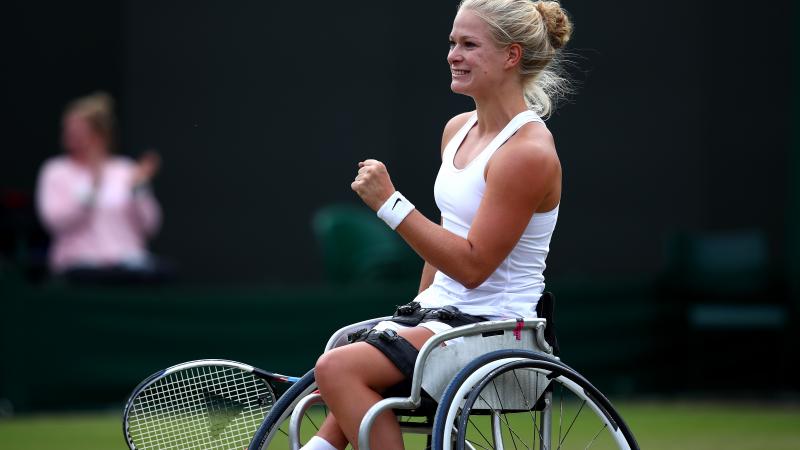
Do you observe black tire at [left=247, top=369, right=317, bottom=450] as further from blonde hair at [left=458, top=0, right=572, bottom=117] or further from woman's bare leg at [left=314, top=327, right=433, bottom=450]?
blonde hair at [left=458, top=0, right=572, bottom=117]

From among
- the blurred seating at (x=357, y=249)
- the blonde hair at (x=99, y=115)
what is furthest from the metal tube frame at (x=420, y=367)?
the blonde hair at (x=99, y=115)

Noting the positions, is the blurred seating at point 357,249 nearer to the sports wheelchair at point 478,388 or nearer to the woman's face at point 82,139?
the woman's face at point 82,139

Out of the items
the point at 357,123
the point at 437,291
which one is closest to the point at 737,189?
the point at 357,123

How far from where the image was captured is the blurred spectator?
8.34 meters

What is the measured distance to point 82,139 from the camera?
332 inches

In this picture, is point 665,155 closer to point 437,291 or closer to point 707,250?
point 707,250

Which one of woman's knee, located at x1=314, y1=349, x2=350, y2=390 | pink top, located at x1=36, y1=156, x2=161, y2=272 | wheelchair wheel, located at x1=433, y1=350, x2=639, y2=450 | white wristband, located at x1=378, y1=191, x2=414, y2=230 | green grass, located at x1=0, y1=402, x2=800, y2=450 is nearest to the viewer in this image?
wheelchair wheel, located at x1=433, y1=350, x2=639, y2=450

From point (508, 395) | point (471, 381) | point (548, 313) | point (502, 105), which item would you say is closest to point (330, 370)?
point (471, 381)

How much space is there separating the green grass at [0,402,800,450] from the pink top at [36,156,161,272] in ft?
3.28

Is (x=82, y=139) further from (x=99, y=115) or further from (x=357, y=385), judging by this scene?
(x=357, y=385)

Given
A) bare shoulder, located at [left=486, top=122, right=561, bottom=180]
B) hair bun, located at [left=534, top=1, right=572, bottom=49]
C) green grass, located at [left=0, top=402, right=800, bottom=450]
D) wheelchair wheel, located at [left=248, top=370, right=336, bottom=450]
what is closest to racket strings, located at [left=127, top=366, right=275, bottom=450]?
wheelchair wheel, located at [left=248, top=370, right=336, bottom=450]

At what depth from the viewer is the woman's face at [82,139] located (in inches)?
330

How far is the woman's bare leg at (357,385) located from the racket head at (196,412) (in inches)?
14.3

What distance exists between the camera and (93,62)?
9.84 meters
